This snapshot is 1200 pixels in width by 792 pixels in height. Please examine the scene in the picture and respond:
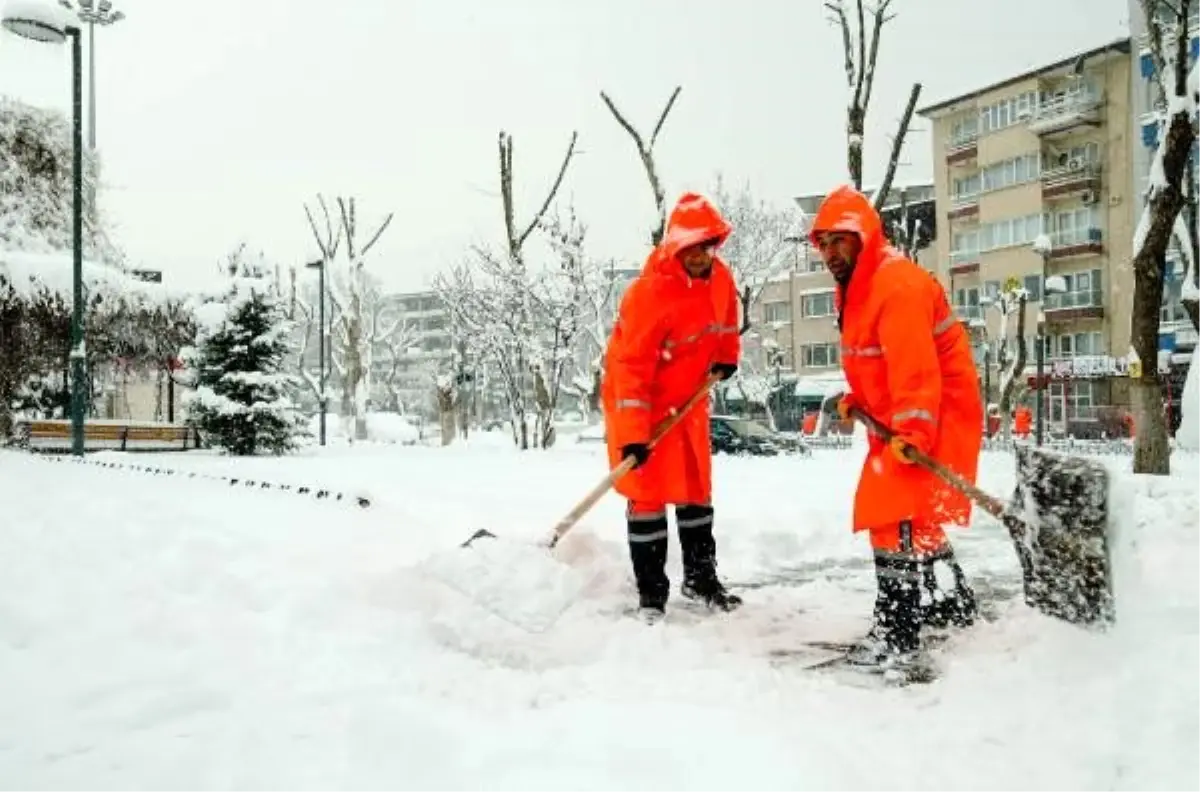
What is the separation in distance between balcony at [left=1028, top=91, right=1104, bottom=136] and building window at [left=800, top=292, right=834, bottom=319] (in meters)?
15.8

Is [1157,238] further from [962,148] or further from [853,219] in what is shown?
[962,148]

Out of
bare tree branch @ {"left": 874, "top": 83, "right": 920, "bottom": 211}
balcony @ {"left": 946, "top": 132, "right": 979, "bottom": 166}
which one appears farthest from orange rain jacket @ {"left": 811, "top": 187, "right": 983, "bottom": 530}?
balcony @ {"left": 946, "top": 132, "right": 979, "bottom": 166}

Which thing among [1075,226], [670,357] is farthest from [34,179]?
[1075,226]

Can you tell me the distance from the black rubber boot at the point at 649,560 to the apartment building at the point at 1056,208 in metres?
32.6

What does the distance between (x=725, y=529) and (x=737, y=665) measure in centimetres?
315

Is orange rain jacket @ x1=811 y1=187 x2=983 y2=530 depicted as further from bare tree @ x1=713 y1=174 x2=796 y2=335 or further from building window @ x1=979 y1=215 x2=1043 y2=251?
building window @ x1=979 y1=215 x2=1043 y2=251

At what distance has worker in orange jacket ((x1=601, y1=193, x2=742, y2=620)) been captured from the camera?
4.48 m

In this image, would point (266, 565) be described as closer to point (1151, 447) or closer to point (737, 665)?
point (737, 665)

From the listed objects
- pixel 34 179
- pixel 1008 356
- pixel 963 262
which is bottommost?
pixel 1008 356

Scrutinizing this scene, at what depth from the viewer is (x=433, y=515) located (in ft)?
22.2

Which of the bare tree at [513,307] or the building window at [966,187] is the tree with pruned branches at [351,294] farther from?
the building window at [966,187]

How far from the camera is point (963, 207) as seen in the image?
44.1 metres

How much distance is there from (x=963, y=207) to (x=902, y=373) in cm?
4414

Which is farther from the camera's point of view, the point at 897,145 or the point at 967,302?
the point at 967,302
